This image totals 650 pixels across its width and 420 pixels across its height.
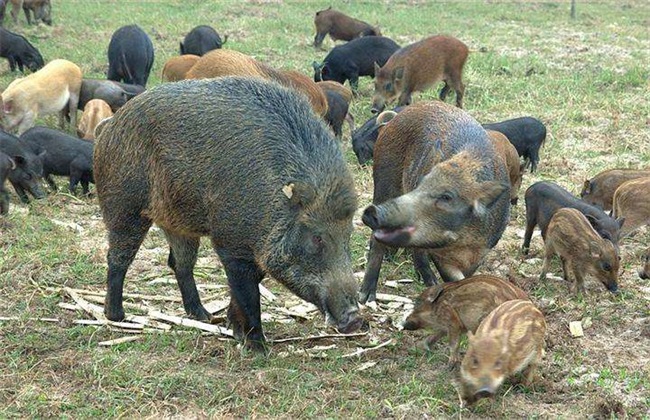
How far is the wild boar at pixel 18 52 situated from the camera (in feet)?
40.4

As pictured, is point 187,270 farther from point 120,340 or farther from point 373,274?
point 373,274

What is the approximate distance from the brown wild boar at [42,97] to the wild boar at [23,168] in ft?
5.58

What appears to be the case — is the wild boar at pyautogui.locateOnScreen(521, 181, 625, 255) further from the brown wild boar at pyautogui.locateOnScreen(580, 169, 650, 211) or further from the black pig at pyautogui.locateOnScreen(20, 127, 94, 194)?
the black pig at pyautogui.locateOnScreen(20, 127, 94, 194)

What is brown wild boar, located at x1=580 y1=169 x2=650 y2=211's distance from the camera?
7594mm

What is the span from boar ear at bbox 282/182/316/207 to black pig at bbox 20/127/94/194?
3.80m

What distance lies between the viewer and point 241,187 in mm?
4824

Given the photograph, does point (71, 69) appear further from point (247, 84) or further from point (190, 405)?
point (190, 405)

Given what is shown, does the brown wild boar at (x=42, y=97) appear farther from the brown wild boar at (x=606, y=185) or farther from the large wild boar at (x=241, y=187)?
the brown wild boar at (x=606, y=185)

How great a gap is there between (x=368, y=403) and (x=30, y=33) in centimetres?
1282

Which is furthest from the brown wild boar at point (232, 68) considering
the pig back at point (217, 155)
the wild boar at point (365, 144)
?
the pig back at point (217, 155)

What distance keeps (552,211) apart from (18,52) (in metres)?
8.32

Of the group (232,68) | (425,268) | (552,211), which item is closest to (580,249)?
(552,211)

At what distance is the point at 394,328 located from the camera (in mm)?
5523

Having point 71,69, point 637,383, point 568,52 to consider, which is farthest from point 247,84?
point 568,52
